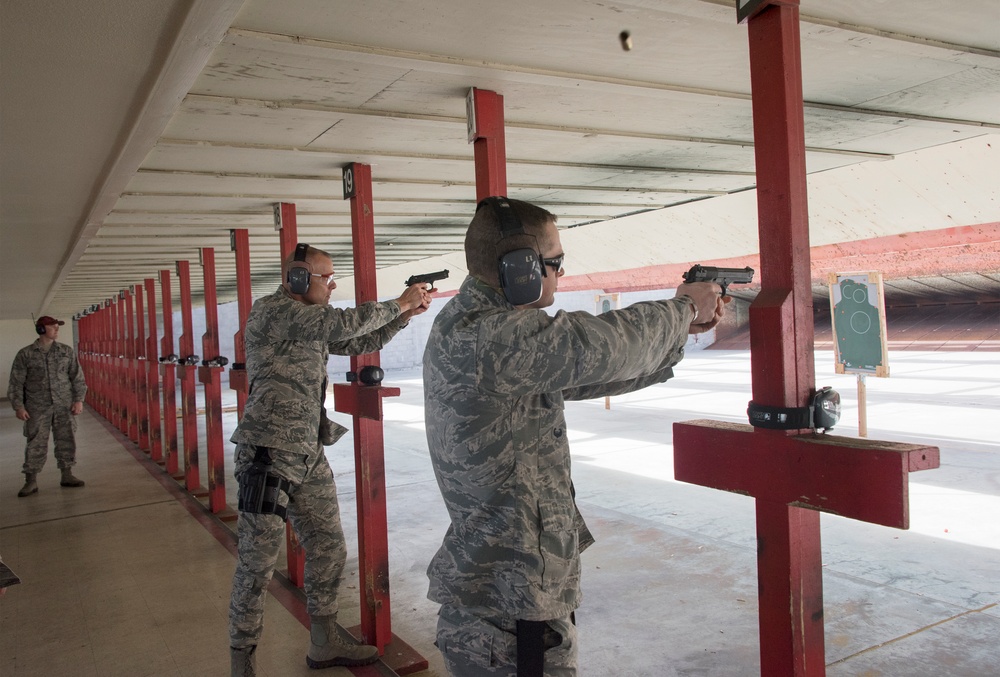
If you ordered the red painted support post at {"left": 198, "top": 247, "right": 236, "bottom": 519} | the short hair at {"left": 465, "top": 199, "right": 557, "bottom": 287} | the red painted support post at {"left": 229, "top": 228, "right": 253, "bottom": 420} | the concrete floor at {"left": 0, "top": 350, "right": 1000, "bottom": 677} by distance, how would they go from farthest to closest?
1. the red painted support post at {"left": 198, "top": 247, "right": 236, "bottom": 519}
2. the red painted support post at {"left": 229, "top": 228, "right": 253, "bottom": 420}
3. the concrete floor at {"left": 0, "top": 350, "right": 1000, "bottom": 677}
4. the short hair at {"left": 465, "top": 199, "right": 557, "bottom": 287}

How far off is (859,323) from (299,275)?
732 centimetres

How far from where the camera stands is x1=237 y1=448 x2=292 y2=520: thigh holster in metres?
2.91

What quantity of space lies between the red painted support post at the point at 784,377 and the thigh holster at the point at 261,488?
2.02m

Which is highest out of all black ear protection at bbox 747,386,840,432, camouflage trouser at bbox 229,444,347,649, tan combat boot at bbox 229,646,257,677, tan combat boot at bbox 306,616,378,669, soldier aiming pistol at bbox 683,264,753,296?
soldier aiming pistol at bbox 683,264,753,296

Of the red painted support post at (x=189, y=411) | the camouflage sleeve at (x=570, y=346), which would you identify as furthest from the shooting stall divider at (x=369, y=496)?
the red painted support post at (x=189, y=411)

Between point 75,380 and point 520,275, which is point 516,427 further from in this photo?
point 75,380

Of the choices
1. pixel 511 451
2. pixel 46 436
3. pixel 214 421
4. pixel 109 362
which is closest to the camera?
pixel 511 451

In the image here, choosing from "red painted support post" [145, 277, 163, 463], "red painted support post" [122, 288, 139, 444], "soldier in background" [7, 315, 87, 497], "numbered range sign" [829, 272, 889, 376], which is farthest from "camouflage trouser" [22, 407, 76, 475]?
"numbered range sign" [829, 272, 889, 376]

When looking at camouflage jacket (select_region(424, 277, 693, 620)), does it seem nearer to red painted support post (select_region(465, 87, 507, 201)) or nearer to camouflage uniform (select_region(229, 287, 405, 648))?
red painted support post (select_region(465, 87, 507, 201))

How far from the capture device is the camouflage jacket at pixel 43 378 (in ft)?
24.1

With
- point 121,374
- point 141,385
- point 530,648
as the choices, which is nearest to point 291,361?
point 530,648

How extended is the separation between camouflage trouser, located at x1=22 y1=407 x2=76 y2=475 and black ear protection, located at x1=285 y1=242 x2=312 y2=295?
18.9 ft

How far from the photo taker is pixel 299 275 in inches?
117

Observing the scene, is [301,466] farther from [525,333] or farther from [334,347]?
[525,333]
